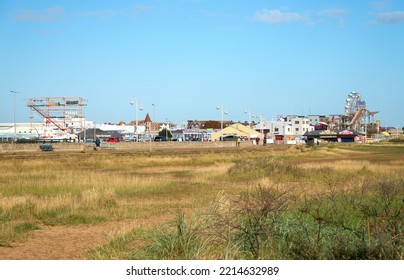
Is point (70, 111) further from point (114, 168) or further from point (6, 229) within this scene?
point (6, 229)

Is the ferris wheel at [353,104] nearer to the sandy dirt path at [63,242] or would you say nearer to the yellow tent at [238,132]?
the yellow tent at [238,132]

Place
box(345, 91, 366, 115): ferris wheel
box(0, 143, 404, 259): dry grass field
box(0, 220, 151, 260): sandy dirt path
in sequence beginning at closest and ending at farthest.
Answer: box(0, 143, 404, 259): dry grass field, box(0, 220, 151, 260): sandy dirt path, box(345, 91, 366, 115): ferris wheel

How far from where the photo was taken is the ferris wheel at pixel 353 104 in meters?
176

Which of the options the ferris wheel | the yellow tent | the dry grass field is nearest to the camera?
the dry grass field

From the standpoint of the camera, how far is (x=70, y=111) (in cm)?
12606

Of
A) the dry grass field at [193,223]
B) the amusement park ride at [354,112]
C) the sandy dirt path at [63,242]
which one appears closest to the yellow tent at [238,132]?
the amusement park ride at [354,112]

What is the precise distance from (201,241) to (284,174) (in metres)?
22.3

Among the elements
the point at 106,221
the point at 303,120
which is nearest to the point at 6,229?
the point at 106,221

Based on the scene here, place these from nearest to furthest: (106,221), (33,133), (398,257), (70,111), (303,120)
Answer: (398,257) < (106,221) < (70,111) < (33,133) < (303,120)

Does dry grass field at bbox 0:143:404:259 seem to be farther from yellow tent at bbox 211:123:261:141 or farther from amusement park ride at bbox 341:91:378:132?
amusement park ride at bbox 341:91:378:132

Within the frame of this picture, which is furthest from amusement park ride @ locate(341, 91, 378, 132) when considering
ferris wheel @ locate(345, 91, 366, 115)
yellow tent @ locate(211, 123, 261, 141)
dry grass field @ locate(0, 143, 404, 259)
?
dry grass field @ locate(0, 143, 404, 259)

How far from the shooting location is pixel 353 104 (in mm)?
178500

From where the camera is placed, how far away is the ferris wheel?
577 ft

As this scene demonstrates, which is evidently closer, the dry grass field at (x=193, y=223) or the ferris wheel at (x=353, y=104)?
the dry grass field at (x=193, y=223)
